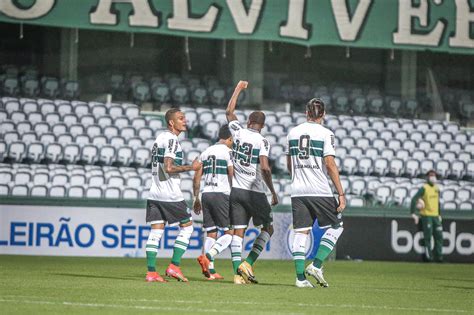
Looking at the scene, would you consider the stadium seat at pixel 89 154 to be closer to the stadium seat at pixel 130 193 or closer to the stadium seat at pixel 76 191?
the stadium seat at pixel 130 193

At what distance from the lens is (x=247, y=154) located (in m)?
14.3

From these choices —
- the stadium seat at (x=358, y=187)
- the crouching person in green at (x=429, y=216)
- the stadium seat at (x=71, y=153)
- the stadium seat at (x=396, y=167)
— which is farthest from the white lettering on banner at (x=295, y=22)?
the crouching person in green at (x=429, y=216)

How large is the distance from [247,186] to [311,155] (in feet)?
4.40

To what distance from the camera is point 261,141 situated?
14.2 m

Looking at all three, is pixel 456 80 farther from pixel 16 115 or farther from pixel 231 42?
pixel 16 115

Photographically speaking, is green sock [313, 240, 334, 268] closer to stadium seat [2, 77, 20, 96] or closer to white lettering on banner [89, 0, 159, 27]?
white lettering on banner [89, 0, 159, 27]

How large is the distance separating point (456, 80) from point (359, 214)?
11.6 meters

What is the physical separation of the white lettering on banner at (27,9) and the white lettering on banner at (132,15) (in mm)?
1010

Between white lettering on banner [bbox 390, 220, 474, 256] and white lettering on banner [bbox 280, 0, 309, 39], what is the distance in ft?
20.9

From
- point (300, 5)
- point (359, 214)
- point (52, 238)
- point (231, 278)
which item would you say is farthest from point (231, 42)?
point (231, 278)

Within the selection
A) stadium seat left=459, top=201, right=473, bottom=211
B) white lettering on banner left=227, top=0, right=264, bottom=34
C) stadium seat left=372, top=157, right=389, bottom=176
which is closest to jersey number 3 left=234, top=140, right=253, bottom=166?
stadium seat left=459, top=201, right=473, bottom=211

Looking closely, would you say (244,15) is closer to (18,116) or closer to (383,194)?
(383,194)

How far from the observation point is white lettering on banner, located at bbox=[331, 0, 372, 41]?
2856 cm

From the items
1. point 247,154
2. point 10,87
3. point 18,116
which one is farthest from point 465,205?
point 247,154
